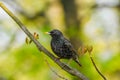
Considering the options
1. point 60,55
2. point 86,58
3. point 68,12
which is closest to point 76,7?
point 68,12

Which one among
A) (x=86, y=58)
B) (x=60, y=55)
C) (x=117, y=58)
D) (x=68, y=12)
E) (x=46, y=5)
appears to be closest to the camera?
(x=60, y=55)

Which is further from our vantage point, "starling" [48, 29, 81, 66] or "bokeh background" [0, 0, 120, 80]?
"bokeh background" [0, 0, 120, 80]

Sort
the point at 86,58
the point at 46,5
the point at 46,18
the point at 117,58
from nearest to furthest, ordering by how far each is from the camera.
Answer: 1. the point at 86,58
2. the point at 117,58
3. the point at 46,18
4. the point at 46,5

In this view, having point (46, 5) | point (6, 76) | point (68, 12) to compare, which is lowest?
point (6, 76)

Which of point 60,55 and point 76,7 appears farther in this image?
point 76,7

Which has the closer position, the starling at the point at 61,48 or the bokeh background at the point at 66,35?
the starling at the point at 61,48

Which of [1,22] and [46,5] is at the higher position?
[46,5]

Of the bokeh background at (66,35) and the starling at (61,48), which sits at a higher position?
the bokeh background at (66,35)

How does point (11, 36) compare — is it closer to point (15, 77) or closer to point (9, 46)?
point (9, 46)

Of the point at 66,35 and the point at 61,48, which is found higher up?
the point at 66,35

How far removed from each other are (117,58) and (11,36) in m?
2.48

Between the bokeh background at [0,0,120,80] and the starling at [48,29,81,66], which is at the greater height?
the bokeh background at [0,0,120,80]

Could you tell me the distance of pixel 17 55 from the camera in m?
11.4

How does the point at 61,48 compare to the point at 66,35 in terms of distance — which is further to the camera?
the point at 66,35
